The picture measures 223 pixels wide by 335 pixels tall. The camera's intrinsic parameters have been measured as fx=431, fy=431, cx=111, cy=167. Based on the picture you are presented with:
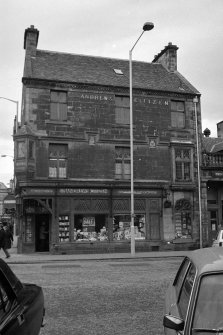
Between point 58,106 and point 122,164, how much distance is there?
16.8ft

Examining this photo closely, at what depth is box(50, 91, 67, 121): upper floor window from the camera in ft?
83.1

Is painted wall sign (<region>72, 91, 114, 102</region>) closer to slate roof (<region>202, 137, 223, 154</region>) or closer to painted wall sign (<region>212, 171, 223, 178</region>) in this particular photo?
painted wall sign (<region>212, 171, 223, 178</region>)

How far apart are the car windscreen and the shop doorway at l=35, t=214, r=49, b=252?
72.6ft

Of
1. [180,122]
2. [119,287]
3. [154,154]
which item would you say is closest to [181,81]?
[180,122]

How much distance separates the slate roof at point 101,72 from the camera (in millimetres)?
26234

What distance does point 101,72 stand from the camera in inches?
1094

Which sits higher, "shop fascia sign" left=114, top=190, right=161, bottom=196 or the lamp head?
the lamp head

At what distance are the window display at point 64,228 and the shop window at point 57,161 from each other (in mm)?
2456

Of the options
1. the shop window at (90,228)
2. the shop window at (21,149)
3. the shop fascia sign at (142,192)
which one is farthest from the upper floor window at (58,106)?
the shop window at (90,228)

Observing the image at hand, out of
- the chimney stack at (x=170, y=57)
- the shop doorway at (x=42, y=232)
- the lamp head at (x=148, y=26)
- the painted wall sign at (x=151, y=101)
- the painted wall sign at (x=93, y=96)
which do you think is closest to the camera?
the lamp head at (x=148, y=26)

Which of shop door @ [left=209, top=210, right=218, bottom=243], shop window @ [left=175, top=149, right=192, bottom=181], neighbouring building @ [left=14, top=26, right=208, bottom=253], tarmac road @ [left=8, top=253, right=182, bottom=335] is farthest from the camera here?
shop door @ [left=209, top=210, right=218, bottom=243]

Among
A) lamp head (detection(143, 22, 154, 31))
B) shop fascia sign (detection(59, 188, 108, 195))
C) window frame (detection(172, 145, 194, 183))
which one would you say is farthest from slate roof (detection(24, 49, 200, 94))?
shop fascia sign (detection(59, 188, 108, 195))

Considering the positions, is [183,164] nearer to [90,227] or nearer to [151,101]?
[151,101]

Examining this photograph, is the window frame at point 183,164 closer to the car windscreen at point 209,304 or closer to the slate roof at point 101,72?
the slate roof at point 101,72
